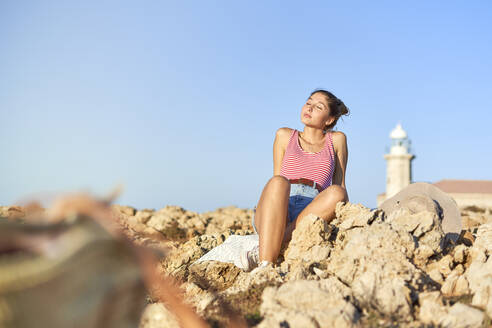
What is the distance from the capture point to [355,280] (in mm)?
2625

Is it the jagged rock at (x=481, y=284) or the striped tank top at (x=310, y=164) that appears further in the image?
the striped tank top at (x=310, y=164)

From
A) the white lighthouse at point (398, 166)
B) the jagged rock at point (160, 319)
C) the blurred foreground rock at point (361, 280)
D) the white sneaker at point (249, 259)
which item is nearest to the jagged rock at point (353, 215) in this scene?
the blurred foreground rock at point (361, 280)

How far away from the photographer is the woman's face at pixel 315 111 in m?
4.90

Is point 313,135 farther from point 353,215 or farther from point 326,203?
point 353,215

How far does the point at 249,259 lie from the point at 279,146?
62.5 inches

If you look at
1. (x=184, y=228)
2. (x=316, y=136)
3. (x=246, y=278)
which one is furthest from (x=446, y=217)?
(x=184, y=228)

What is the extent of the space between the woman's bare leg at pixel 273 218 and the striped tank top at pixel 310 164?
35.6 inches

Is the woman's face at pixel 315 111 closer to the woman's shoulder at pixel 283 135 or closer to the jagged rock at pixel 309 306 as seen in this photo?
the woman's shoulder at pixel 283 135

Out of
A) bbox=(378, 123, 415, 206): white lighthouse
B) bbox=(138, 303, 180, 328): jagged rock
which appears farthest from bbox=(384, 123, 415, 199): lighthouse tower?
bbox=(138, 303, 180, 328): jagged rock

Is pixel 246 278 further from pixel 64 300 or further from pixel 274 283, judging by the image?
pixel 64 300

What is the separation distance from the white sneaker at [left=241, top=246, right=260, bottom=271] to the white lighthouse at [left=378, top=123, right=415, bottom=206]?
3189cm

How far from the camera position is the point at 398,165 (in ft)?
115

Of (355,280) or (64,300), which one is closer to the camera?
(64,300)

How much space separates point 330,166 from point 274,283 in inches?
85.7
